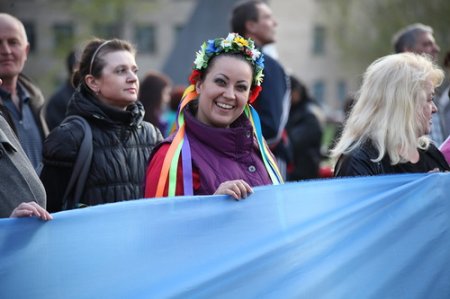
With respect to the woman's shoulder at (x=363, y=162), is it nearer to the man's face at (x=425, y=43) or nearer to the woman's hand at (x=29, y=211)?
the woman's hand at (x=29, y=211)

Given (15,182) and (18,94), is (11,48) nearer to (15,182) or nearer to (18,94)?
(18,94)

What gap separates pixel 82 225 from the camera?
3906mm

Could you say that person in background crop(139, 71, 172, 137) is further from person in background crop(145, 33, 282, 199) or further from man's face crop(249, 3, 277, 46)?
person in background crop(145, 33, 282, 199)

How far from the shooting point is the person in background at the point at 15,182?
3.88m

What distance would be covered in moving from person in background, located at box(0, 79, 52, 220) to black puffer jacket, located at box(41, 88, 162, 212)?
94 centimetres

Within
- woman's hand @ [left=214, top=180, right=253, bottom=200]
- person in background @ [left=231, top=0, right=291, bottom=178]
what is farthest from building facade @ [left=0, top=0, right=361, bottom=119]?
woman's hand @ [left=214, top=180, right=253, bottom=200]

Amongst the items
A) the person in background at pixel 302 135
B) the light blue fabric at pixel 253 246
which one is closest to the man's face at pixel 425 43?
the person in background at pixel 302 135

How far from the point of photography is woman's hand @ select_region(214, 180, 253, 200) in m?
4.11

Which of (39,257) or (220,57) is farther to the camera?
(220,57)

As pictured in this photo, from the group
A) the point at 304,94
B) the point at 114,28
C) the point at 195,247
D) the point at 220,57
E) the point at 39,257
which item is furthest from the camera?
the point at 114,28

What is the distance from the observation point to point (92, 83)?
17.7ft

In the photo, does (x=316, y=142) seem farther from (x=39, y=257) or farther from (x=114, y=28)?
(x=114, y=28)

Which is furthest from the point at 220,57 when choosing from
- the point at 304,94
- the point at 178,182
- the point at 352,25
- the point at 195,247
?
the point at 352,25

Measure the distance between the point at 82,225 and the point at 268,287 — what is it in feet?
2.92
